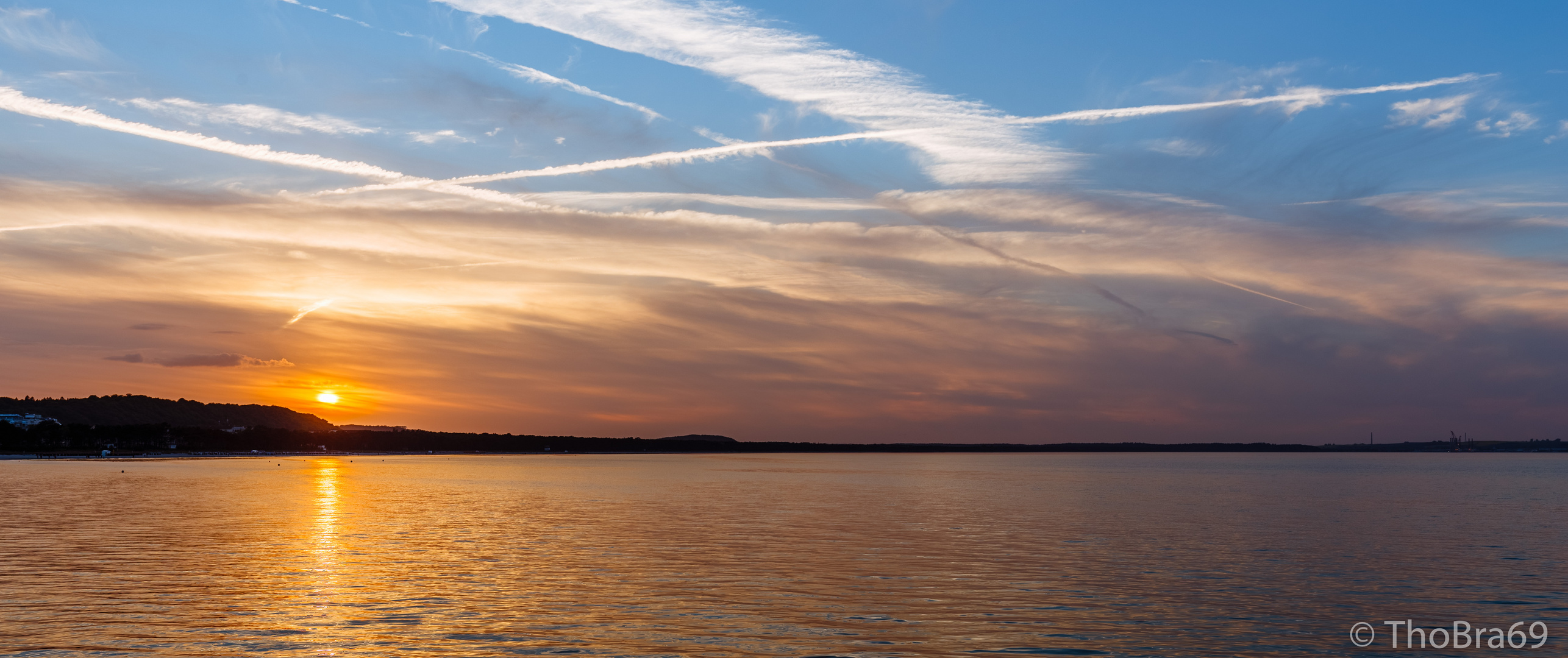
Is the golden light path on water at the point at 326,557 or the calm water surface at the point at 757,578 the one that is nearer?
the calm water surface at the point at 757,578

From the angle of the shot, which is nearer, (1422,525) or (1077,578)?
(1077,578)

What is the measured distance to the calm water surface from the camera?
30844mm

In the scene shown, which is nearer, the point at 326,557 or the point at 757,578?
the point at 757,578

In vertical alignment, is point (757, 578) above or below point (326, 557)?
above

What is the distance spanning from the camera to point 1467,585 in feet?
140

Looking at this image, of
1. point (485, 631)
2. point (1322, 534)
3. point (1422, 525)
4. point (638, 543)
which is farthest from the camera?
point (1422, 525)

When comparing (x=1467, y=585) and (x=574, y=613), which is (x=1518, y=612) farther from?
(x=574, y=613)

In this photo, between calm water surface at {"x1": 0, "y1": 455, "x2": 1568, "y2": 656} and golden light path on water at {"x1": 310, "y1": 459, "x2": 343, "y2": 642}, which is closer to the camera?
calm water surface at {"x1": 0, "y1": 455, "x2": 1568, "y2": 656}

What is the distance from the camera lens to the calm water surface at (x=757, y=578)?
101 ft

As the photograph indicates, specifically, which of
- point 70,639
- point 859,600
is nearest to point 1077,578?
point 859,600

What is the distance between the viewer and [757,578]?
43281 millimetres

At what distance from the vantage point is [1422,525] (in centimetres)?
7325

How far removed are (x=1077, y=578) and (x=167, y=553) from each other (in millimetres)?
44038

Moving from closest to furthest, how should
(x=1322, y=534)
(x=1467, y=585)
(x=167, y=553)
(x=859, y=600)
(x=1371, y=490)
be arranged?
(x=859, y=600) < (x=1467, y=585) < (x=167, y=553) < (x=1322, y=534) < (x=1371, y=490)
